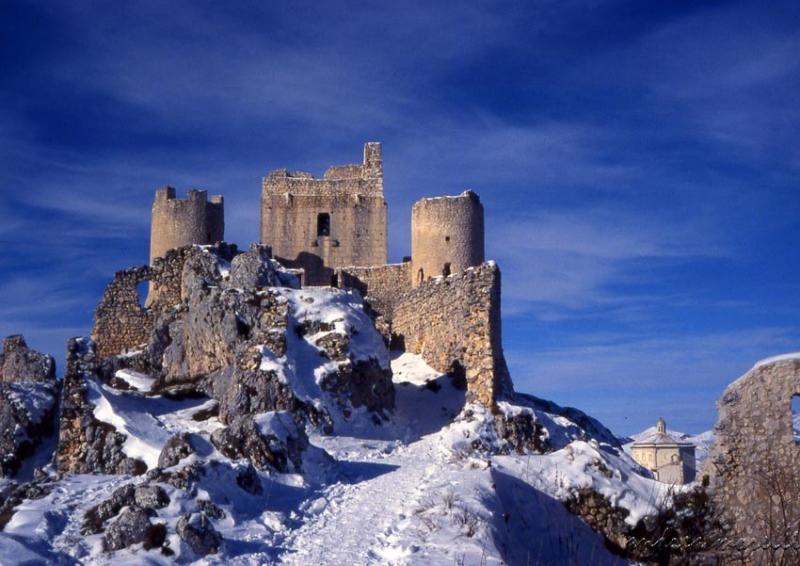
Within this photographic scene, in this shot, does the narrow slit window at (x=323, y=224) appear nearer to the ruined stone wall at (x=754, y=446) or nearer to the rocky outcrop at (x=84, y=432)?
the rocky outcrop at (x=84, y=432)

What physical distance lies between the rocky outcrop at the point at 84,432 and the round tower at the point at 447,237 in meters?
13.8

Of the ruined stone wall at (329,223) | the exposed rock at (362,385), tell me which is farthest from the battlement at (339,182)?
the exposed rock at (362,385)

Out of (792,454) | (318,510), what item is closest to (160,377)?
(318,510)

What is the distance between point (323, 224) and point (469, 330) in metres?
14.7

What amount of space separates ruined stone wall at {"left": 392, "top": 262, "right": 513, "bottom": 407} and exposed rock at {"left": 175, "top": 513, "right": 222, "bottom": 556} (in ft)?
32.0

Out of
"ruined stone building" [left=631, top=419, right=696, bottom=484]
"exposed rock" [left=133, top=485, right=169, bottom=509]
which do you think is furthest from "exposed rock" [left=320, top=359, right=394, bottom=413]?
"ruined stone building" [left=631, top=419, right=696, bottom=484]

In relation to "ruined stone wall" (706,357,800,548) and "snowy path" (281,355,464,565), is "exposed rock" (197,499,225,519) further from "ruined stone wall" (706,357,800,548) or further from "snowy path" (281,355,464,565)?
"ruined stone wall" (706,357,800,548)

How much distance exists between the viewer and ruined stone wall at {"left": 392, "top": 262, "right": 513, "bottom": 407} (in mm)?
20438

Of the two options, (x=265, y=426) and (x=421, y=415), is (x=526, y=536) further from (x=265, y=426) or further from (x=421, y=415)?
(x=421, y=415)

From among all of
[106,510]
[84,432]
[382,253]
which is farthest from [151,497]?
[382,253]

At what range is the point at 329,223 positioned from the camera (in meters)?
34.6

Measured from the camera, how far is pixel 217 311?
20.7 meters

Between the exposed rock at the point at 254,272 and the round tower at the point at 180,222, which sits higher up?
the round tower at the point at 180,222

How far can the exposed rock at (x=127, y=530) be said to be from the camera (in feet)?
34.9
